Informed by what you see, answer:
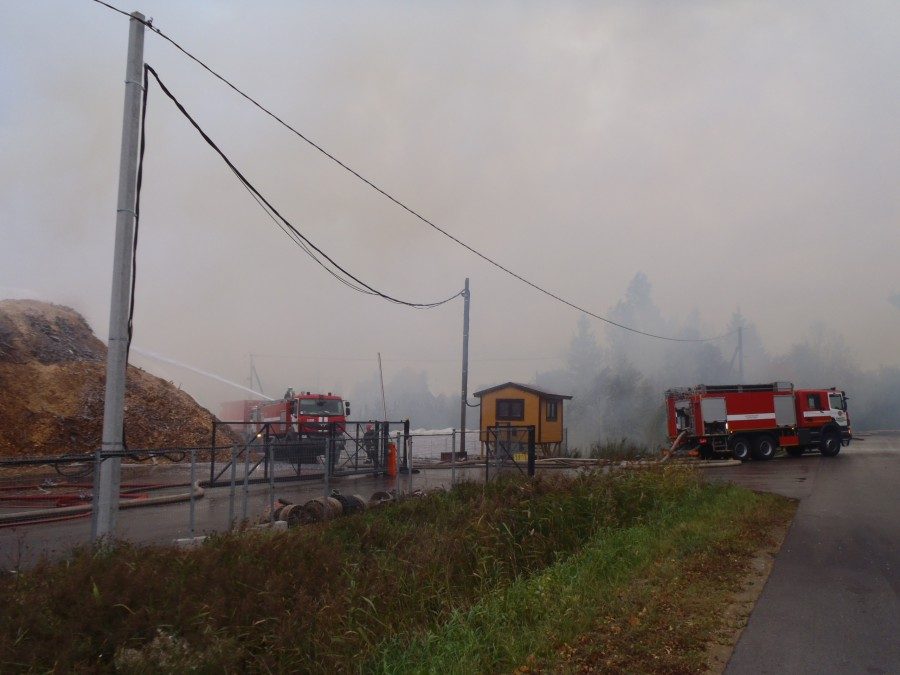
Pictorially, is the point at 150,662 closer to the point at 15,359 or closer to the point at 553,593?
the point at 553,593

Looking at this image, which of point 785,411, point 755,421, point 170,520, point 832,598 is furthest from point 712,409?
point 832,598

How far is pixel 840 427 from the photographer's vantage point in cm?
3148

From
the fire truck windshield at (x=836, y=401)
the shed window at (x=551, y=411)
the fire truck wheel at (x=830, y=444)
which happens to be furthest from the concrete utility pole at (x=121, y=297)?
the fire truck windshield at (x=836, y=401)

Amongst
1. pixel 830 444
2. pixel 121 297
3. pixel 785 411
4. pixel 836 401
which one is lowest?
pixel 830 444

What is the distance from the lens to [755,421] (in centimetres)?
3039

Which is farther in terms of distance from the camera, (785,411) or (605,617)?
(785,411)

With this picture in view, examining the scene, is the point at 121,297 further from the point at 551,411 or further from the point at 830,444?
the point at 830,444

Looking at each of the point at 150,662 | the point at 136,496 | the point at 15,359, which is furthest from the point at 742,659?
the point at 15,359

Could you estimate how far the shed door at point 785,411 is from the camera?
3080 cm

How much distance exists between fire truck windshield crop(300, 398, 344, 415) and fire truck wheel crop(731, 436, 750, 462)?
56.8 feet

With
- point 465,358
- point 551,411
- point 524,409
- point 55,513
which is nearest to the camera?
point 55,513

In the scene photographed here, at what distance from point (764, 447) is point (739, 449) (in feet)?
4.20

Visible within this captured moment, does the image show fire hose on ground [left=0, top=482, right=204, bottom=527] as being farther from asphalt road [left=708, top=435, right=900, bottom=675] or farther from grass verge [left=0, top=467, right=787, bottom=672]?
asphalt road [left=708, top=435, right=900, bottom=675]

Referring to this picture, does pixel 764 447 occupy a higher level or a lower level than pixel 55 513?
higher
